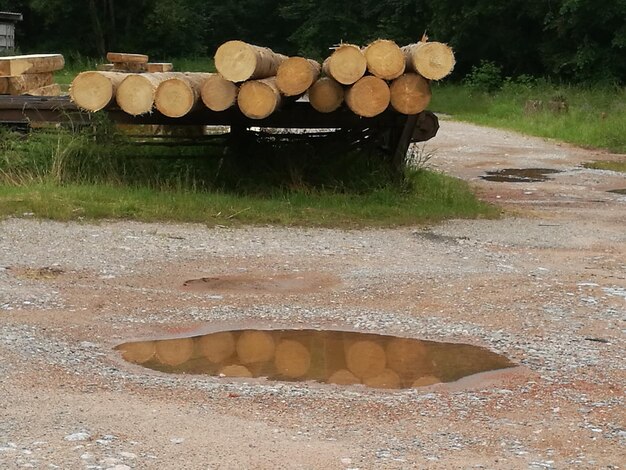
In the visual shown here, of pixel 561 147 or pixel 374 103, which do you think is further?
pixel 561 147

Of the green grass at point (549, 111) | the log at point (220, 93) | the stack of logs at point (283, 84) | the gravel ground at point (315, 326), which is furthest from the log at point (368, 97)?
the green grass at point (549, 111)

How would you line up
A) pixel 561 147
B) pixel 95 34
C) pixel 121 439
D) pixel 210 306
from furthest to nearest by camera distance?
pixel 95 34 → pixel 561 147 → pixel 210 306 → pixel 121 439

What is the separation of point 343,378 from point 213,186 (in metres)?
6.92

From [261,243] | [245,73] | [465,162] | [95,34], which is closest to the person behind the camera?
[261,243]

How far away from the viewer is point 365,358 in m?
6.88

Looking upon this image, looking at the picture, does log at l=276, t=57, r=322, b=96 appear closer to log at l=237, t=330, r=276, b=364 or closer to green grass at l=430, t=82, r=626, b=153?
log at l=237, t=330, r=276, b=364

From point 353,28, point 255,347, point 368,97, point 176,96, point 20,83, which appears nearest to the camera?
point 255,347

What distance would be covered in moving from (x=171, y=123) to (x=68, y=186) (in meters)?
1.56

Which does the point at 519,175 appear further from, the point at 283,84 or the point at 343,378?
the point at 343,378

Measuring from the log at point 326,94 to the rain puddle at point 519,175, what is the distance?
5.49 m

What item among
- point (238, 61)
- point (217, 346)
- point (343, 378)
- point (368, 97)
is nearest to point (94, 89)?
point (238, 61)

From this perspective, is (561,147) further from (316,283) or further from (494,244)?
(316,283)

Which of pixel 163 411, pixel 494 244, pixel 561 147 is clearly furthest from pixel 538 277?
pixel 561 147

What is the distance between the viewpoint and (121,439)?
5.23 m
